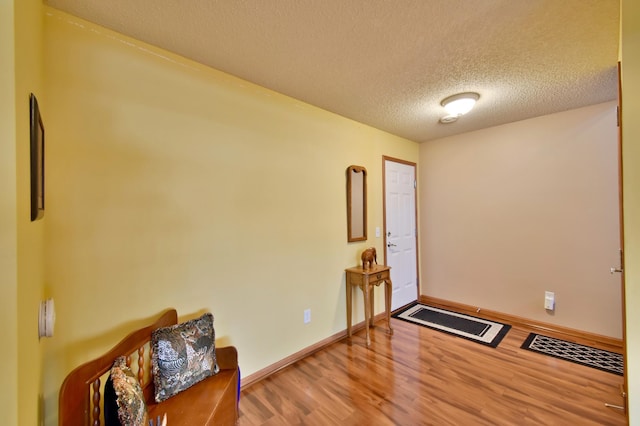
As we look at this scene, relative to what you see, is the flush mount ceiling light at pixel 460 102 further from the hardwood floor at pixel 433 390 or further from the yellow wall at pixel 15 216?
the yellow wall at pixel 15 216

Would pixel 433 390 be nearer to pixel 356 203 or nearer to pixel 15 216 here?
pixel 356 203

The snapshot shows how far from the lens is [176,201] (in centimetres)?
183

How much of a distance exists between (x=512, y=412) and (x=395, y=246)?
6.71ft

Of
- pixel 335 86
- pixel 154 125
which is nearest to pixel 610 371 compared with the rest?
pixel 335 86

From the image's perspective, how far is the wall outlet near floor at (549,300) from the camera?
3.00 meters

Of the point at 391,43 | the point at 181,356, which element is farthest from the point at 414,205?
the point at 181,356

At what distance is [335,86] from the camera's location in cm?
229

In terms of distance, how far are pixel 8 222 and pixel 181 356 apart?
1146 mm

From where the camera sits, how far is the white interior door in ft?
11.7

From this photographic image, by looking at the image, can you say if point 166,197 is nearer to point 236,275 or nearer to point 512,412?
point 236,275

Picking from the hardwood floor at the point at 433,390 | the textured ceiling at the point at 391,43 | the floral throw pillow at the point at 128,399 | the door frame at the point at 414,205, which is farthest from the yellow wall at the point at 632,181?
the door frame at the point at 414,205

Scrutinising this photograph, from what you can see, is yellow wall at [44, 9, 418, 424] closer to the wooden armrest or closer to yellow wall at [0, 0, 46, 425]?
the wooden armrest

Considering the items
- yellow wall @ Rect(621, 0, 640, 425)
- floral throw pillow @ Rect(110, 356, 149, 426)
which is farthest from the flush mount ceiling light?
floral throw pillow @ Rect(110, 356, 149, 426)

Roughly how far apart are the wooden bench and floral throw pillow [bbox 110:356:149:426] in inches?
5.7
